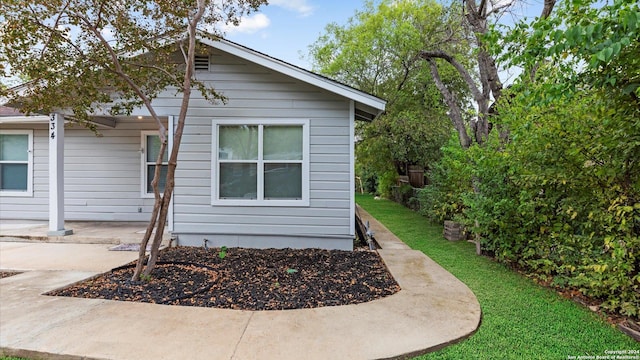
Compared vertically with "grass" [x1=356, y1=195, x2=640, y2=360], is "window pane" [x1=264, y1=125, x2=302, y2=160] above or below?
above

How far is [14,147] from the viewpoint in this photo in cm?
779

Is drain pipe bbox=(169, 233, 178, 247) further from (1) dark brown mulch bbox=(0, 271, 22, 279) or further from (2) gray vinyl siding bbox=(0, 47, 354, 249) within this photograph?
(1) dark brown mulch bbox=(0, 271, 22, 279)

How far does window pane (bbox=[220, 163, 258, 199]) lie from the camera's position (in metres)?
6.04

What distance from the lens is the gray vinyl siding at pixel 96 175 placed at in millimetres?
7656

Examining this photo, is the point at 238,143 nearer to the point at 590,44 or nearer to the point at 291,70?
the point at 291,70

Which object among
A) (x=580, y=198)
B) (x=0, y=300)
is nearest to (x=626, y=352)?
(x=580, y=198)

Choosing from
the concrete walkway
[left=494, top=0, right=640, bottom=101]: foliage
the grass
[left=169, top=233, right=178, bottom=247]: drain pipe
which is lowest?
the grass

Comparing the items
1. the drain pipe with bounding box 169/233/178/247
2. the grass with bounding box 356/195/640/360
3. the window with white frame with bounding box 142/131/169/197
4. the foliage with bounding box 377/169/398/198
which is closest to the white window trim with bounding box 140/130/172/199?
the window with white frame with bounding box 142/131/169/197

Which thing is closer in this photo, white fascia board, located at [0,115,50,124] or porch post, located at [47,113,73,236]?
porch post, located at [47,113,73,236]

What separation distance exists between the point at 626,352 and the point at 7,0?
6962 mm

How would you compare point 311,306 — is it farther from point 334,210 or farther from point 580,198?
point 580,198

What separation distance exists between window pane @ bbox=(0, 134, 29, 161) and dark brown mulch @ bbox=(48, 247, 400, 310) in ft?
17.7

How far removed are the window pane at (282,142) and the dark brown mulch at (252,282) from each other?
5.80ft

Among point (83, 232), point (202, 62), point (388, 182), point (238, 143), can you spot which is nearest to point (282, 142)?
point (238, 143)
